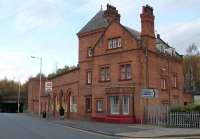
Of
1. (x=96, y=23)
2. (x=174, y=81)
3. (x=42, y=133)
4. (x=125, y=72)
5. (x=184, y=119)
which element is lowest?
(x=42, y=133)

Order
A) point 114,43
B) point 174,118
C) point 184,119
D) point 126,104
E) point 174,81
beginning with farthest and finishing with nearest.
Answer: point 174,81 → point 114,43 → point 126,104 → point 174,118 → point 184,119

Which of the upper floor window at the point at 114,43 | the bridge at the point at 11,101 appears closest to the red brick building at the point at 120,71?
the upper floor window at the point at 114,43

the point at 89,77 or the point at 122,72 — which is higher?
the point at 122,72

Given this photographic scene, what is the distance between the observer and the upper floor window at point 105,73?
46625 mm

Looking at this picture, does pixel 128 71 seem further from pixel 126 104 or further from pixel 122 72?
pixel 126 104

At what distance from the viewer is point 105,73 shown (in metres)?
47.0

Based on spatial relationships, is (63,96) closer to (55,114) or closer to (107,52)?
(55,114)

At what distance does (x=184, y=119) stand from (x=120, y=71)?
12390mm

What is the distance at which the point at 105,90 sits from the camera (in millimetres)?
45719

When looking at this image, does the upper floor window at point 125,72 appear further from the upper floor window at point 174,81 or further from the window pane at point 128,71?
the upper floor window at point 174,81

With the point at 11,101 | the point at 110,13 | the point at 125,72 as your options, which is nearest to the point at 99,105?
the point at 125,72

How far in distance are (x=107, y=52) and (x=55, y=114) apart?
71.4 ft

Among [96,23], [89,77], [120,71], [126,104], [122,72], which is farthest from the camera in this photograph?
[96,23]

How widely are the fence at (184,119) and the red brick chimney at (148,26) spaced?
1096 centimetres
